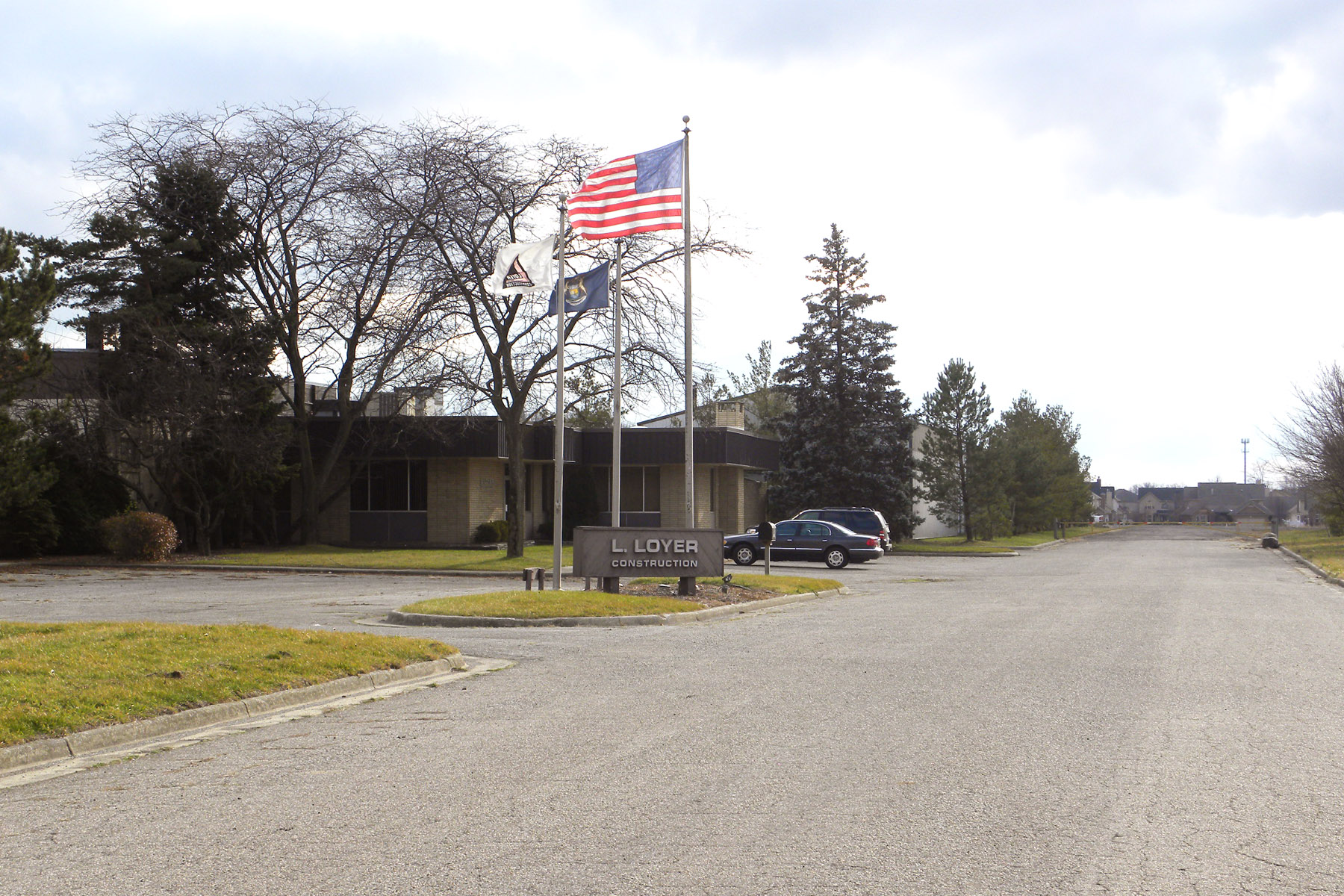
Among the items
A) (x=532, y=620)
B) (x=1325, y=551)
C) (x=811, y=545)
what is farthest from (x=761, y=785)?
(x=1325, y=551)

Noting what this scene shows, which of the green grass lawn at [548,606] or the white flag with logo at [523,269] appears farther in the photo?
the white flag with logo at [523,269]

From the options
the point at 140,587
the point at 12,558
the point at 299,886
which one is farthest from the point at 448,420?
the point at 299,886

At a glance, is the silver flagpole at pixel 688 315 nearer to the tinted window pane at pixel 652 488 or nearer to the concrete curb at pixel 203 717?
the concrete curb at pixel 203 717

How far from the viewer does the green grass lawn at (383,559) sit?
29844 millimetres

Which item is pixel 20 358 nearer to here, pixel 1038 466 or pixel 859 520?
pixel 859 520

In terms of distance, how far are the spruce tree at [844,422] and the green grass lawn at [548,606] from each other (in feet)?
101

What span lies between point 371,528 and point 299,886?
3742cm

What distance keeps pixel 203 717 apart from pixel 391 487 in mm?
32552

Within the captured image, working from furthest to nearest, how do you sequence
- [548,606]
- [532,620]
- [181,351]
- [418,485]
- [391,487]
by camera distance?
[391,487] → [418,485] → [181,351] → [548,606] → [532,620]

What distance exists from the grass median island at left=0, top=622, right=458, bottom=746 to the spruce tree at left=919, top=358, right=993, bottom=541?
42.5 metres

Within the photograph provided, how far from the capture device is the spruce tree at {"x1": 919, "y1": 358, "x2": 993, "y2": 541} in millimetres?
52406

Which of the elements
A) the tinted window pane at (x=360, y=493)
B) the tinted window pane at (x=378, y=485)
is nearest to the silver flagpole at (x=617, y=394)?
the tinted window pane at (x=378, y=485)

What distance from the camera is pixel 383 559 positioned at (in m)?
32.2

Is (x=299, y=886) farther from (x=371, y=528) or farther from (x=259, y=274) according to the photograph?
(x=371, y=528)
